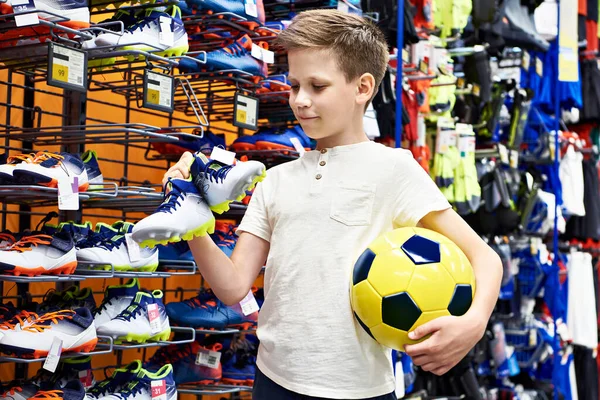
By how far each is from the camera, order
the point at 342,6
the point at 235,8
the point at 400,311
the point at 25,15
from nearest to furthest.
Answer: the point at 400,311 < the point at 25,15 < the point at 235,8 < the point at 342,6

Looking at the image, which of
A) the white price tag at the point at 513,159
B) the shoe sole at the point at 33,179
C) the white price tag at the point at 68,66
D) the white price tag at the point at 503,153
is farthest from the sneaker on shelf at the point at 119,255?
the white price tag at the point at 513,159

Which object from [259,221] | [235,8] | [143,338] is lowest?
[143,338]

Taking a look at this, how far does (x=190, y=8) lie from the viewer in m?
3.19

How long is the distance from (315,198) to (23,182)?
3.92 ft

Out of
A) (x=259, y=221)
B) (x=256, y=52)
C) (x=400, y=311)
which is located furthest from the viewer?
(x=256, y=52)

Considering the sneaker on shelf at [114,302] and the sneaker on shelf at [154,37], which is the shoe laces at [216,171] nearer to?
the sneaker on shelf at [154,37]

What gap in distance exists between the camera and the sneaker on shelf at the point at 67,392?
2594mm

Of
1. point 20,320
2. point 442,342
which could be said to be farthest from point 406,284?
point 20,320

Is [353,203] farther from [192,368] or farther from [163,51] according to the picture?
[192,368]

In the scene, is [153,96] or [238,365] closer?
[153,96]

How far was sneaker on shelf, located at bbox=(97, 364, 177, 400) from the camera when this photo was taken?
2832mm

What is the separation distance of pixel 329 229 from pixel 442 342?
14.3 inches

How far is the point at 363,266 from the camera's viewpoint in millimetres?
1686

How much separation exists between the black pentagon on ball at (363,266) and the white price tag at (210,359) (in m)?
1.79
